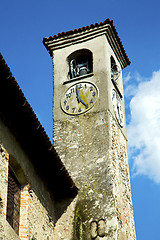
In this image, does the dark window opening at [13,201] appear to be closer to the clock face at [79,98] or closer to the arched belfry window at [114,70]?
the clock face at [79,98]

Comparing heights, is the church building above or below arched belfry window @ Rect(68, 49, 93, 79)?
below

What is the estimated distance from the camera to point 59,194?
11148 millimetres

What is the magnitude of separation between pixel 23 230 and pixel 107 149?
3357 mm

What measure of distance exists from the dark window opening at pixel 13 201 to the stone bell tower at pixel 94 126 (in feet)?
6.74

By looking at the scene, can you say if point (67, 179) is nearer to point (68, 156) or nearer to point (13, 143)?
point (68, 156)

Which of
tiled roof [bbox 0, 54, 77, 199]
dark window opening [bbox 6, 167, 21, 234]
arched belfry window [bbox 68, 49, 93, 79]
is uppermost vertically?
arched belfry window [bbox 68, 49, 93, 79]

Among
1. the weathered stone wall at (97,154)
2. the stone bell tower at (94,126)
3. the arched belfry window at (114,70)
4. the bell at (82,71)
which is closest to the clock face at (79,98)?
the stone bell tower at (94,126)

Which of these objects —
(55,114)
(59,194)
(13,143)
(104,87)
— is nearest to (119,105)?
(104,87)

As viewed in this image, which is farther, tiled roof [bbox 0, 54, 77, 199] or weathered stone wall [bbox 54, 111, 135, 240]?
weathered stone wall [bbox 54, 111, 135, 240]

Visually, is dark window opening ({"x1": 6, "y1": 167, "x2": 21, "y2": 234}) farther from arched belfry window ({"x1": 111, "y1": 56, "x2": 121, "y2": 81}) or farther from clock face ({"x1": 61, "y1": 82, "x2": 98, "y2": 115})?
arched belfry window ({"x1": 111, "y1": 56, "x2": 121, "y2": 81})

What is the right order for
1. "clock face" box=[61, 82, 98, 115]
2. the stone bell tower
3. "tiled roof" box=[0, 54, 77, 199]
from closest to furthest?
"tiled roof" box=[0, 54, 77, 199] < the stone bell tower < "clock face" box=[61, 82, 98, 115]

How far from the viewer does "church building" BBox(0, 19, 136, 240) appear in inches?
350

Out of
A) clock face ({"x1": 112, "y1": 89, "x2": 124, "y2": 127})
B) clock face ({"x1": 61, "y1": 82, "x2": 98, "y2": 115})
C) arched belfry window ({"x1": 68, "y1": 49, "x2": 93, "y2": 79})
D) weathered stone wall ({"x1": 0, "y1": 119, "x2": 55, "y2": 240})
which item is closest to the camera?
weathered stone wall ({"x1": 0, "y1": 119, "x2": 55, "y2": 240})

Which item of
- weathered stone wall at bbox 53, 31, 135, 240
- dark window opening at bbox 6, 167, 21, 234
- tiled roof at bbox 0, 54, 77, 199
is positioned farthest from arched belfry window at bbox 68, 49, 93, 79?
Answer: dark window opening at bbox 6, 167, 21, 234
